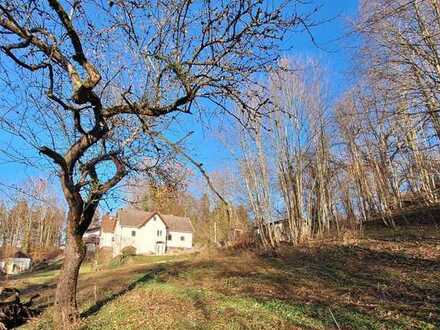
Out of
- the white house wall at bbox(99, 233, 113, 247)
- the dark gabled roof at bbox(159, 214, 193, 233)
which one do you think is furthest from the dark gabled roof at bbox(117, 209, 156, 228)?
the white house wall at bbox(99, 233, 113, 247)

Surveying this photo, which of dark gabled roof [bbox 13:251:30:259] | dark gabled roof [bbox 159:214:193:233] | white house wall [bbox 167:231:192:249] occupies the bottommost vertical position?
dark gabled roof [bbox 13:251:30:259]

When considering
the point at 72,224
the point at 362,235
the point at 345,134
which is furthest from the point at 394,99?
the point at 345,134

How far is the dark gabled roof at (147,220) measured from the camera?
45209 millimetres

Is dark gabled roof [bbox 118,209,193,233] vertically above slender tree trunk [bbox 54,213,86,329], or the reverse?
dark gabled roof [bbox 118,209,193,233]

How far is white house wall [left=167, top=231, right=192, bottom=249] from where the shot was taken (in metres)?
49.8

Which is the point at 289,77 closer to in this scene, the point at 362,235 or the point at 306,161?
the point at 306,161

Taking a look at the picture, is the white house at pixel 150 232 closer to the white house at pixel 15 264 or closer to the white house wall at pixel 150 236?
the white house wall at pixel 150 236

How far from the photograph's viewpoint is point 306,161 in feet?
53.8

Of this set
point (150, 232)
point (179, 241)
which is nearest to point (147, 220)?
point (150, 232)

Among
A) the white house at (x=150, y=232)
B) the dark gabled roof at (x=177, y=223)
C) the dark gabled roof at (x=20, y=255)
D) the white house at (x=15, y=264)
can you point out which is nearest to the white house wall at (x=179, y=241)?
the white house at (x=150, y=232)

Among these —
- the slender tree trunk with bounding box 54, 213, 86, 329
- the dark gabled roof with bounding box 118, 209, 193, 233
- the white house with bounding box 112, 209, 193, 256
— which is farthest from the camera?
the dark gabled roof with bounding box 118, 209, 193, 233

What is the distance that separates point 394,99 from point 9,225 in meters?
54.0

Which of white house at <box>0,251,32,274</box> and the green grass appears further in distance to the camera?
white house at <box>0,251,32,274</box>

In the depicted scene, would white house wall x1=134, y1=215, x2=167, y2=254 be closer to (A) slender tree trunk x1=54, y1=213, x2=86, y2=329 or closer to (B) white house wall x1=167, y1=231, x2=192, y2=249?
(B) white house wall x1=167, y1=231, x2=192, y2=249
